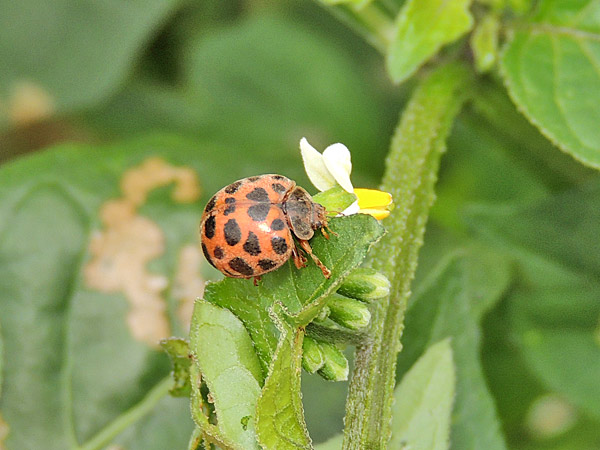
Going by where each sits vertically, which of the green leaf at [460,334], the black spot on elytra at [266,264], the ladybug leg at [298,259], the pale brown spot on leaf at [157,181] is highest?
the ladybug leg at [298,259]

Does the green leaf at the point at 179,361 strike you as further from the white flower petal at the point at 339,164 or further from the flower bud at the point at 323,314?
the white flower petal at the point at 339,164

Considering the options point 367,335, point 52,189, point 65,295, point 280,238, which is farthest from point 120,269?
point 367,335

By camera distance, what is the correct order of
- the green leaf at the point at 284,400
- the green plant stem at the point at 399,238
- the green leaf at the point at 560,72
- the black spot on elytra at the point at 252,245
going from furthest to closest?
the green leaf at the point at 560,72 → the black spot on elytra at the point at 252,245 → the green plant stem at the point at 399,238 → the green leaf at the point at 284,400

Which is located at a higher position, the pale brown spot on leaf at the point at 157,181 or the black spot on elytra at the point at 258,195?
the black spot on elytra at the point at 258,195

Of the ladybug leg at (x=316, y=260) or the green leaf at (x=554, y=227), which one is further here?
the green leaf at (x=554, y=227)

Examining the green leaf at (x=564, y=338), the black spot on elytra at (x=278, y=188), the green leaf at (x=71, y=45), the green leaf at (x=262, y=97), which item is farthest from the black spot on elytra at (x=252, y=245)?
the green leaf at (x=71, y=45)

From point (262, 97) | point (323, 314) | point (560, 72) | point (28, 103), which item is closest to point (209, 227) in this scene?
point (323, 314)

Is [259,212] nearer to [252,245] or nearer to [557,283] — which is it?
[252,245]
